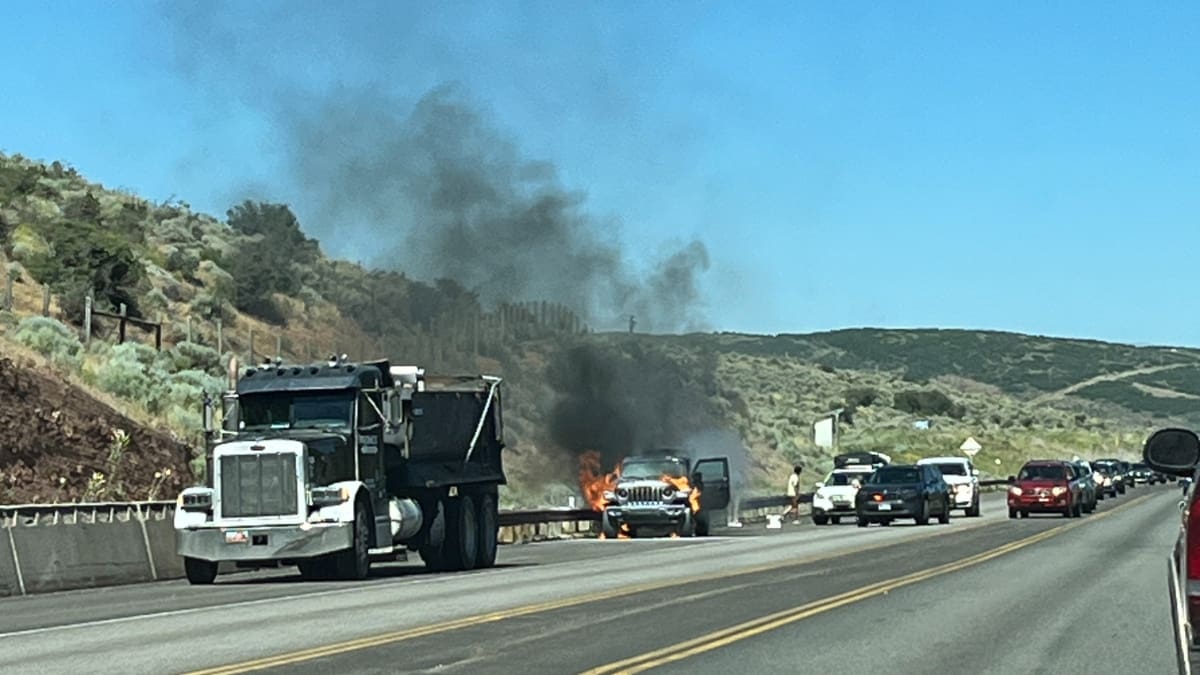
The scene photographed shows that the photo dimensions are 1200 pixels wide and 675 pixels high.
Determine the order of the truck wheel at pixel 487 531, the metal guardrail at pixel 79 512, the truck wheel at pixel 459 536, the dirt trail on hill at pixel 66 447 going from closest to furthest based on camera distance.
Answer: the metal guardrail at pixel 79 512 → the truck wheel at pixel 459 536 → the truck wheel at pixel 487 531 → the dirt trail on hill at pixel 66 447

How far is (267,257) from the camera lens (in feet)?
243

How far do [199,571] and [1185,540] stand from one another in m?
19.9

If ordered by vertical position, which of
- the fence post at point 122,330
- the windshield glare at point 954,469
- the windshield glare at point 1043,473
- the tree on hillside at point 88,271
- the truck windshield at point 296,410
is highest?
the tree on hillside at point 88,271

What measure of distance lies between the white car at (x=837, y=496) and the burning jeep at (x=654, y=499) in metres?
9.61

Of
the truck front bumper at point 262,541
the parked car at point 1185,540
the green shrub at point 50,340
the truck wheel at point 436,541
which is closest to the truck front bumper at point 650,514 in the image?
the truck wheel at point 436,541

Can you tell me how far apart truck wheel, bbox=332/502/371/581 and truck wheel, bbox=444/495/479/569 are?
9.78 feet

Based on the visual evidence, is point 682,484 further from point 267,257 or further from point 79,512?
point 267,257

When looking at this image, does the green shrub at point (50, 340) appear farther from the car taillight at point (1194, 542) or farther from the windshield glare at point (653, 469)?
the car taillight at point (1194, 542)

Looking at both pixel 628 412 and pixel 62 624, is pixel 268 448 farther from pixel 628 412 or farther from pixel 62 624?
pixel 628 412

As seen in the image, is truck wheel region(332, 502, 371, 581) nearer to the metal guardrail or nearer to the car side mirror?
the metal guardrail

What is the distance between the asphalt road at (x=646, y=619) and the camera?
49.2ft

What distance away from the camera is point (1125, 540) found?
3791 centimetres

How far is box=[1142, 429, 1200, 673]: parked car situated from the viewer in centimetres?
Answer: 868

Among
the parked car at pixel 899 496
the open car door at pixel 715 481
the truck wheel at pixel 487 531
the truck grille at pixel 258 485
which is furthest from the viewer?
the parked car at pixel 899 496
